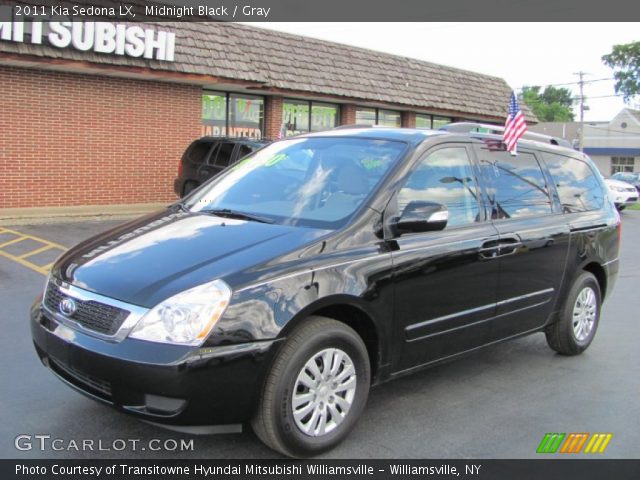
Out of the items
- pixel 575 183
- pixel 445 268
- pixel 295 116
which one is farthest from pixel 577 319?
pixel 295 116

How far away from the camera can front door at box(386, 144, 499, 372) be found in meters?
3.98

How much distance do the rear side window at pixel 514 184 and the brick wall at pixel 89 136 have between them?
10.5 m

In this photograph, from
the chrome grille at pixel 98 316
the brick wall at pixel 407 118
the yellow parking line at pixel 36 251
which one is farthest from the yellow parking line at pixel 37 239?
the brick wall at pixel 407 118

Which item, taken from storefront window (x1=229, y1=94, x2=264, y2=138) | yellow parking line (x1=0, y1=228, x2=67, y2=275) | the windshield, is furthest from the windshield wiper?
storefront window (x1=229, y1=94, x2=264, y2=138)

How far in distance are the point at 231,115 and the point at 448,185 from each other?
1244 centimetres

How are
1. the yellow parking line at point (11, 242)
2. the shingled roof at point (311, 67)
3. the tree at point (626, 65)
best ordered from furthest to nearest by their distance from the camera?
the tree at point (626, 65), the shingled roof at point (311, 67), the yellow parking line at point (11, 242)

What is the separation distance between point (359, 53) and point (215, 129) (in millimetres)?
5576

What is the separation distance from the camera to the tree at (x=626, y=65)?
69250 mm

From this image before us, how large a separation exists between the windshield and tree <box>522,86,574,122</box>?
304 feet

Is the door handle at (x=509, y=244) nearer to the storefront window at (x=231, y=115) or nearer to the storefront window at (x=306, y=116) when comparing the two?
the storefront window at (x=231, y=115)

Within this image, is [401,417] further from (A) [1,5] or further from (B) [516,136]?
Result: (A) [1,5]

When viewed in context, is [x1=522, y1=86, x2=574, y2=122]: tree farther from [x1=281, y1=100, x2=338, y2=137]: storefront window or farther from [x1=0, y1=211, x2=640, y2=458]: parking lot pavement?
[x1=0, y1=211, x2=640, y2=458]: parking lot pavement

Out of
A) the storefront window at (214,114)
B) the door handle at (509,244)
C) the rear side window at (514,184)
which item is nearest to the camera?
the door handle at (509,244)

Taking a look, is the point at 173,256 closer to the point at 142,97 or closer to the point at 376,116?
the point at 142,97
